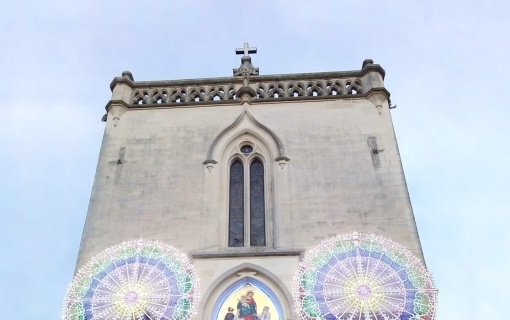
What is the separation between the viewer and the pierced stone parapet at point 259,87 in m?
15.5

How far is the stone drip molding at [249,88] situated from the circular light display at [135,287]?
15.8 feet

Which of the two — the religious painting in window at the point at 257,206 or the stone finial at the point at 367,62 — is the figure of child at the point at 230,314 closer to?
the religious painting in window at the point at 257,206

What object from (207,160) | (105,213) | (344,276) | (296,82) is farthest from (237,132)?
(344,276)

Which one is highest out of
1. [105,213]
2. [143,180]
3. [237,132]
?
[237,132]

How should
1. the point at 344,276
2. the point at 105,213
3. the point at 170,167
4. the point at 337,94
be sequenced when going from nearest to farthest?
the point at 344,276 < the point at 105,213 < the point at 170,167 < the point at 337,94

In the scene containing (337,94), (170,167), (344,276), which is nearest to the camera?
(344,276)

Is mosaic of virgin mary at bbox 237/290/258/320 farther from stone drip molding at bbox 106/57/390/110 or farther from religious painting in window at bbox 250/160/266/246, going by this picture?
stone drip molding at bbox 106/57/390/110

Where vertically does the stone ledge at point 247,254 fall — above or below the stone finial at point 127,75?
below

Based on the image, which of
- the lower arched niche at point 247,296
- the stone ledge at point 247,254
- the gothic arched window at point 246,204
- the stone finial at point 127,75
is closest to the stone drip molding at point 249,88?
the stone finial at point 127,75

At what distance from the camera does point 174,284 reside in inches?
450

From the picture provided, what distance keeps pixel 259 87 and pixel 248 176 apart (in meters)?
3.05

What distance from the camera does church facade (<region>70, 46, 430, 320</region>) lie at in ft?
39.8

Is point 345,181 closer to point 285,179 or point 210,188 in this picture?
point 285,179

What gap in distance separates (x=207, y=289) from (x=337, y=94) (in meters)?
6.33
